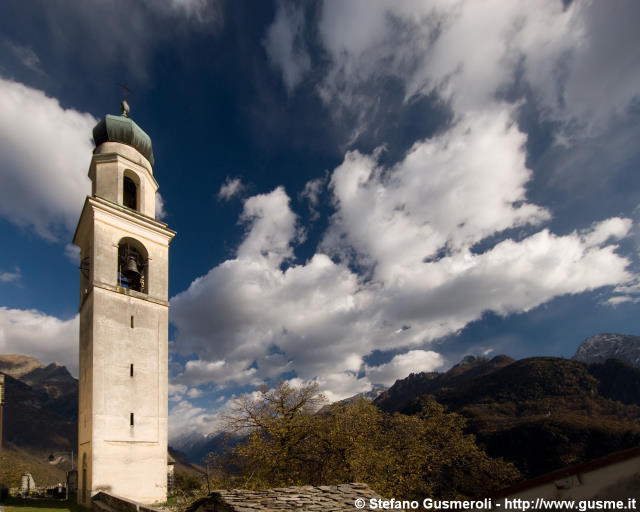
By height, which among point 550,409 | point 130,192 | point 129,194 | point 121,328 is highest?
point 130,192

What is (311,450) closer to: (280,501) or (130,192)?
(280,501)

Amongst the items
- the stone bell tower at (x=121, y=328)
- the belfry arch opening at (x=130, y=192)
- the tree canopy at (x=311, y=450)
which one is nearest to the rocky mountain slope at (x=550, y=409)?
the tree canopy at (x=311, y=450)

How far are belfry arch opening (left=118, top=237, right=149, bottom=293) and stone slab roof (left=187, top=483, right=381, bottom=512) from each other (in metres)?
14.9

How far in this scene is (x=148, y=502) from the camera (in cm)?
1723

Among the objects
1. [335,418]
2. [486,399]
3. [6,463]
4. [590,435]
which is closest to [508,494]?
[335,418]

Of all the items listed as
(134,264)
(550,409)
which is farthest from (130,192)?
(550,409)

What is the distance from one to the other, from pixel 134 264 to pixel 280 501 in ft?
52.8

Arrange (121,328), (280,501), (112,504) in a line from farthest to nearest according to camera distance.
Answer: (121,328) < (112,504) < (280,501)

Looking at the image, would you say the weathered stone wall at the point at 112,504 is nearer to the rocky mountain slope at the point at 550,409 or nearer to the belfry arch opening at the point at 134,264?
the belfry arch opening at the point at 134,264

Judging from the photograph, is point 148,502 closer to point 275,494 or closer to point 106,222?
point 275,494

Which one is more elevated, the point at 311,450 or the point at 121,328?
the point at 121,328

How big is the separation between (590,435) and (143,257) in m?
65.6

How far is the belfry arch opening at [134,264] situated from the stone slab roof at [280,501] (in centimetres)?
1493

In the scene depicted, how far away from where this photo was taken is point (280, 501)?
8.35 meters
